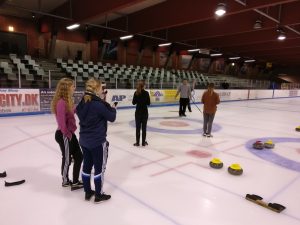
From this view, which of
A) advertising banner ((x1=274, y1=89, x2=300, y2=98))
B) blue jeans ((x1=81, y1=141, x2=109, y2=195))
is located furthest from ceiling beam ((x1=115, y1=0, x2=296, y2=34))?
advertising banner ((x1=274, y1=89, x2=300, y2=98))

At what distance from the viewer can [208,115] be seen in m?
6.10

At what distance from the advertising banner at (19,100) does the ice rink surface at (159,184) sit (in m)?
2.86

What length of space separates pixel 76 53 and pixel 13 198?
16915mm

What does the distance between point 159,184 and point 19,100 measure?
7252 mm

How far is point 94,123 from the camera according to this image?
2455 millimetres

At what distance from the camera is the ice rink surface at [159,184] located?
2.48 m

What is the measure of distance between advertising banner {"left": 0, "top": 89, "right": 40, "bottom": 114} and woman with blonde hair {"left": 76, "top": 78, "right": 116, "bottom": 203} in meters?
7.01

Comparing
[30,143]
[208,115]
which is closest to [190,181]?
[208,115]

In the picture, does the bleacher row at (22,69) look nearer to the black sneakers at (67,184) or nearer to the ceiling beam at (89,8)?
the ceiling beam at (89,8)

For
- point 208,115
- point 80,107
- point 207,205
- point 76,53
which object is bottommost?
point 207,205

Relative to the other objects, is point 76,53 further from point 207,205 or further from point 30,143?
point 207,205

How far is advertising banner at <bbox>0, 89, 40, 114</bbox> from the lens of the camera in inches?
322

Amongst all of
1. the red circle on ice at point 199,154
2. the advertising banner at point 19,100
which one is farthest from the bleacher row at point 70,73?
the red circle on ice at point 199,154

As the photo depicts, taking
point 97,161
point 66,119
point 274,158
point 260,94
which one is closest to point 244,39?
point 260,94
